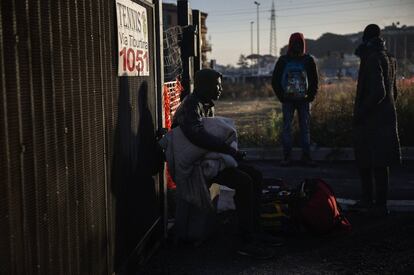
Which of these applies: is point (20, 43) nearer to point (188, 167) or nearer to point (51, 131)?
point (51, 131)

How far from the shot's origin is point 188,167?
181 inches

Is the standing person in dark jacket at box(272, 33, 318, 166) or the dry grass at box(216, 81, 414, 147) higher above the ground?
the standing person in dark jacket at box(272, 33, 318, 166)

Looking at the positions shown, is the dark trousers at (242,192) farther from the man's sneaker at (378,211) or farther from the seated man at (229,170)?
the man's sneaker at (378,211)

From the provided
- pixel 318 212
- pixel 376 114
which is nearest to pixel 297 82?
pixel 376 114

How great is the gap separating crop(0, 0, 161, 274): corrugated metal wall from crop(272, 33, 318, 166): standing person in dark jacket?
16.1 feet

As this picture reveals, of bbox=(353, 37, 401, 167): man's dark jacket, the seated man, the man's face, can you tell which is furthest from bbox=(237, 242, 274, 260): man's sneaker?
bbox=(353, 37, 401, 167): man's dark jacket

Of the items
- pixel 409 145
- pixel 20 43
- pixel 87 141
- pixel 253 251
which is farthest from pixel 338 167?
pixel 20 43

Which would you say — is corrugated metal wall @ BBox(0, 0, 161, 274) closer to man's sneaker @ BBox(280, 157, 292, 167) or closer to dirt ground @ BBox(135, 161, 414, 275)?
dirt ground @ BBox(135, 161, 414, 275)

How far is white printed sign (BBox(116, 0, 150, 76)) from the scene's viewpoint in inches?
143

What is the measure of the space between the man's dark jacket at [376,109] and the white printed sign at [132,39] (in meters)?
2.46

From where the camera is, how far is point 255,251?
451 centimetres

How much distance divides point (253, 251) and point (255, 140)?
6191 mm

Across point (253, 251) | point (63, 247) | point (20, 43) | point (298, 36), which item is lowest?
point (253, 251)

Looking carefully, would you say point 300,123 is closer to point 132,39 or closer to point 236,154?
point 236,154
